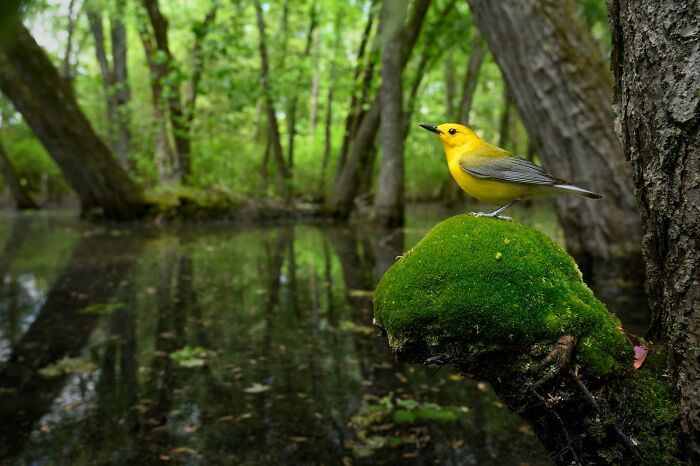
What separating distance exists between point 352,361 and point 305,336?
82cm

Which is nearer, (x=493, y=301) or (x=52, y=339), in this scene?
(x=493, y=301)

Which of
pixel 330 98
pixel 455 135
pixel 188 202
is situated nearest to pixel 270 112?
pixel 188 202

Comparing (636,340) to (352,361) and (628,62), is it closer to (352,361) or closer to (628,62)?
(628,62)

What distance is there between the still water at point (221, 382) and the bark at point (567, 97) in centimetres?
279

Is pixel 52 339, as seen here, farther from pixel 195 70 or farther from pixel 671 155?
pixel 195 70

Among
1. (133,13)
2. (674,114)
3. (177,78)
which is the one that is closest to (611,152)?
(674,114)

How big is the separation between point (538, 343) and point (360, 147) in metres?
14.2

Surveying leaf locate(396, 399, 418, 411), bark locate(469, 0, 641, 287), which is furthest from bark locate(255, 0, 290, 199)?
leaf locate(396, 399, 418, 411)

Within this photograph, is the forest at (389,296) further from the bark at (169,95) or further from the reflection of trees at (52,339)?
the bark at (169,95)

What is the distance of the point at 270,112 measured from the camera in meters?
16.6

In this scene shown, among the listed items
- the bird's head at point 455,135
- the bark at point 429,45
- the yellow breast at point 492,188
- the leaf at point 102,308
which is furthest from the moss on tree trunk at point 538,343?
the bark at point 429,45

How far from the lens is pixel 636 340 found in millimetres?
1947

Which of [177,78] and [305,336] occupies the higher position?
[177,78]

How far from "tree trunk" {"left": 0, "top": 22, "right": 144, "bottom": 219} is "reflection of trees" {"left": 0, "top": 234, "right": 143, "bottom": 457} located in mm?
3980
